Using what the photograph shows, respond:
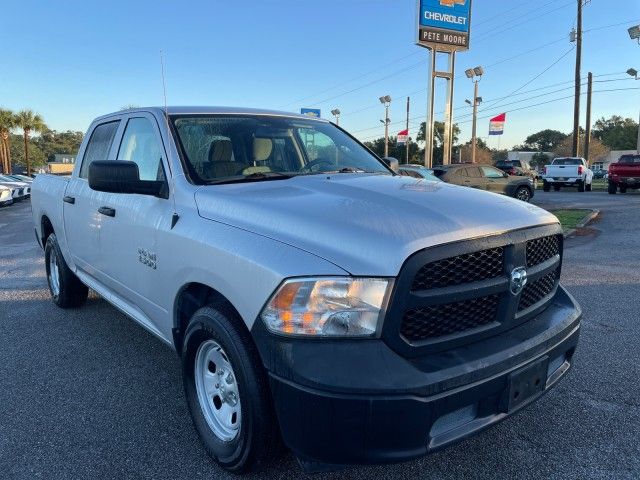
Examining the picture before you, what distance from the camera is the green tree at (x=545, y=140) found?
352 feet

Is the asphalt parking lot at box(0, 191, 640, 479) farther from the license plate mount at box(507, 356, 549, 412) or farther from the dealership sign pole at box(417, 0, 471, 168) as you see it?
the dealership sign pole at box(417, 0, 471, 168)

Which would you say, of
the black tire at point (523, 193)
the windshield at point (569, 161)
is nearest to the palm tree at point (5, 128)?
the windshield at point (569, 161)

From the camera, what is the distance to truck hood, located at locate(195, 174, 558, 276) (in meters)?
2.02

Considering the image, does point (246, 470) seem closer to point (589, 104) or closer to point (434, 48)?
point (434, 48)

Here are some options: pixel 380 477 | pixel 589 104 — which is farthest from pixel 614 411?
pixel 589 104

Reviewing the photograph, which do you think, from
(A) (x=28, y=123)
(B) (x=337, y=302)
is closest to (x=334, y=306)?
(B) (x=337, y=302)

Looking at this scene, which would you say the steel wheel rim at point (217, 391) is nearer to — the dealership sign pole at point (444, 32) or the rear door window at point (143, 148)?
the rear door window at point (143, 148)

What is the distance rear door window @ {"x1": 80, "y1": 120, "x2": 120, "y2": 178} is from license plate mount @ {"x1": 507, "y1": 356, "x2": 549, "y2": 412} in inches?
134

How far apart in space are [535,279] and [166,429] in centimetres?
220

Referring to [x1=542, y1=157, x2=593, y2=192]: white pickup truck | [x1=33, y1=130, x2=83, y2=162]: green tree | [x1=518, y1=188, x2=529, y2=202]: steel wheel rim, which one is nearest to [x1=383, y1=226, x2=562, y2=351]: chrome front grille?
[x1=518, y1=188, x2=529, y2=202]: steel wheel rim

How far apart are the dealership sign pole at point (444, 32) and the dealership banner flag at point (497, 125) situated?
20.5 m

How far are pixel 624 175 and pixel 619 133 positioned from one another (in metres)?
83.5

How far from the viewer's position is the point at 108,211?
359 cm

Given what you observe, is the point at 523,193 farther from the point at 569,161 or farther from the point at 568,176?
the point at 569,161
